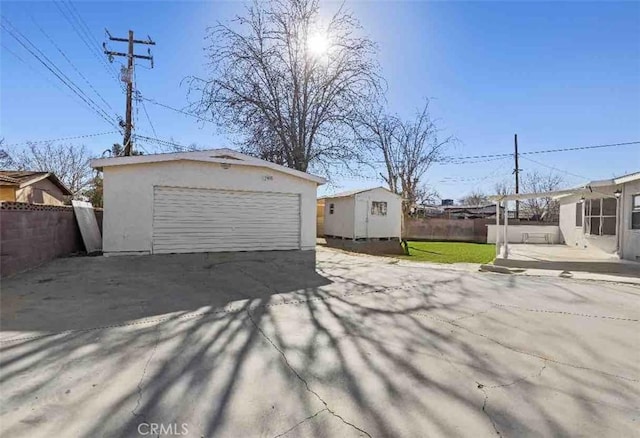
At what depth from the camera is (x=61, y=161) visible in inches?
986

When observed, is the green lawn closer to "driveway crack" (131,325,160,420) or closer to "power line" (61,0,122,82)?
"driveway crack" (131,325,160,420)

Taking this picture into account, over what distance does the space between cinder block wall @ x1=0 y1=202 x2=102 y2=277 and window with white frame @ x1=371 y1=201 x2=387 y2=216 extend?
14.2 metres

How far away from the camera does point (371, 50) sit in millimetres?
15758

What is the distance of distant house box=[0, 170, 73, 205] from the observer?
11.6 meters

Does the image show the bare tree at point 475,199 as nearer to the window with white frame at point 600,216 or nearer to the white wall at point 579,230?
the white wall at point 579,230

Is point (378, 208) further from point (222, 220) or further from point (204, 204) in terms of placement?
point (204, 204)

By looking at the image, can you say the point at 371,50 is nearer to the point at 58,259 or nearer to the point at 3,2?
the point at 3,2

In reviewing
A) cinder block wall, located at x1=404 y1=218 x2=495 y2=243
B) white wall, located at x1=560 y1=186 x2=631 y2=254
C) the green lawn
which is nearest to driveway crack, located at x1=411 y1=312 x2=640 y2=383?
the green lawn

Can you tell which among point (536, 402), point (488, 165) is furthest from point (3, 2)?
point (488, 165)

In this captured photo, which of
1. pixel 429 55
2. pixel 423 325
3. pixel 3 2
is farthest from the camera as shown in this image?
pixel 429 55

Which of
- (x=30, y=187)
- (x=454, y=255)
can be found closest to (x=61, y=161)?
(x=30, y=187)

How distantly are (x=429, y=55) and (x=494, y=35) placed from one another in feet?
9.34

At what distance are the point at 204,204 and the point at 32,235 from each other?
4056 mm

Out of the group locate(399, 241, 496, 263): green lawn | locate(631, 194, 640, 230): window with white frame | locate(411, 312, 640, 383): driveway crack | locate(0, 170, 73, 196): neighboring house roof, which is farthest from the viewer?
locate(399, 241, 496, 263): green lawn
